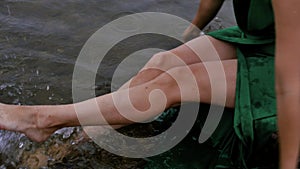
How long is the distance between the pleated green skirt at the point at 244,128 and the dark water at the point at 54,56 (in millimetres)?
278

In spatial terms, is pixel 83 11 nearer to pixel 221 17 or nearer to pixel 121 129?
pixel 221 17

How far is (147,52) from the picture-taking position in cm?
361

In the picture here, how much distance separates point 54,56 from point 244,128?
164 cm

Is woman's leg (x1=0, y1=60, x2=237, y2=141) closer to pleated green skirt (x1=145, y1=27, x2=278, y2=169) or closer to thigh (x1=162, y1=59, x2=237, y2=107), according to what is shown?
thigh (x1=162, y1=59, x2=237, y2=107)

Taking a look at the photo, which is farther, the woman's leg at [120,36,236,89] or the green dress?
the woman's leg at [120,36,236,89]

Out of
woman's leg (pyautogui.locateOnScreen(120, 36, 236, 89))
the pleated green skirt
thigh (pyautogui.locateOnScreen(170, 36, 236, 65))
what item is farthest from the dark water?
thigh (pyautogui.locateOnScreen(170, 36, 236, 65))

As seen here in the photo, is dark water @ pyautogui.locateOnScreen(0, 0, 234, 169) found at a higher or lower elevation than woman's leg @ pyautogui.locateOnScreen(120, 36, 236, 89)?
lower

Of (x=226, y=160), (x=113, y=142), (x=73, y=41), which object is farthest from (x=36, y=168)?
(x=73, y=41)

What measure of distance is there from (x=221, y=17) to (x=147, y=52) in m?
0.90

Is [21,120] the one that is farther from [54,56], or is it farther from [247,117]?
[54,56]

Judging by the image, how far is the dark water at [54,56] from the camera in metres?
2.62

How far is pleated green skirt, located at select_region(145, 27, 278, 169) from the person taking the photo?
7.55 feet

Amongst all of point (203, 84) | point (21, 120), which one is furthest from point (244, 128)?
point (21, 120)

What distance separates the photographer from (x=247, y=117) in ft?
7.51
